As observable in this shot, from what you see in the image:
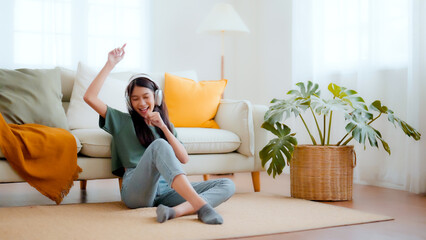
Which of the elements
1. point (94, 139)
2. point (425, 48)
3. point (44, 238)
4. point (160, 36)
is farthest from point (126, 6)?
point (44, 238)

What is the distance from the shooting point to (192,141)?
2719 mm

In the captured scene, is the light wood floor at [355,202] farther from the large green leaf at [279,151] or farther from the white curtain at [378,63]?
the large green leaf at [279,151]

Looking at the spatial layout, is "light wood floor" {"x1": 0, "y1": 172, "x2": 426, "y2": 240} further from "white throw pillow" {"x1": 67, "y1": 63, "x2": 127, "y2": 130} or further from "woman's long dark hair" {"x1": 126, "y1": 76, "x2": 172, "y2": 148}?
"woman's long dark hair" {"x1": 126, "y1": 76, "x2": 172, "y2": 148}

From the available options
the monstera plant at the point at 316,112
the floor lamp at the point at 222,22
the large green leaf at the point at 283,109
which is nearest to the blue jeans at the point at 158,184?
the monstera plant at the point at 316,112

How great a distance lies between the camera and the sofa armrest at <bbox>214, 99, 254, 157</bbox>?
2.86 metres

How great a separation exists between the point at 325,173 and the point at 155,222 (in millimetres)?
1118

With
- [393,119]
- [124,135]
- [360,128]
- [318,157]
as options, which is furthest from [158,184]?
[393,119]

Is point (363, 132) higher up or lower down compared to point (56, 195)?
higher up

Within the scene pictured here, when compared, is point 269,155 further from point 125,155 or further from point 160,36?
point 160,36

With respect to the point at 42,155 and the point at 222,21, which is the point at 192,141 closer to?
the point at 42,155

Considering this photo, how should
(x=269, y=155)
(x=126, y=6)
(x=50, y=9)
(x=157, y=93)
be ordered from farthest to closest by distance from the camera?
1. (x=126, y=6)
2. (x=50, y=9)
3. (x=269, y=155)
4. (x=157, y=93)

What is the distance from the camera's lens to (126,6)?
15.0 feet

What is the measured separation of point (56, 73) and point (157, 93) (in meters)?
1.00

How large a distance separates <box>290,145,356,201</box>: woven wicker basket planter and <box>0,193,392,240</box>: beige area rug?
15 centimetres
